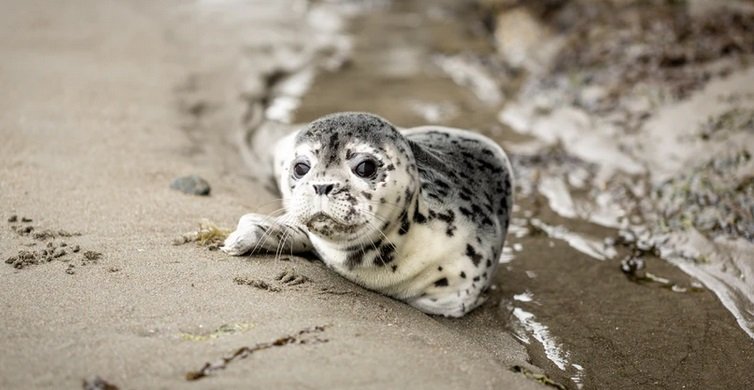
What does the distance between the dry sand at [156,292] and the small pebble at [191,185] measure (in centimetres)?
8

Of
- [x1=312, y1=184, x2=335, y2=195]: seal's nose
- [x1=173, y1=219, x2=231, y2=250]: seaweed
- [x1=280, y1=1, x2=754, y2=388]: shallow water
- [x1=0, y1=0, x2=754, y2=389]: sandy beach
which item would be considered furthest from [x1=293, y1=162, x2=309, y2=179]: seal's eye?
[x1=280, y1=1, x2=754, y2=388]: shallow water

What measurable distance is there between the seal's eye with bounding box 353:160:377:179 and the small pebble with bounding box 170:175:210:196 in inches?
63.8

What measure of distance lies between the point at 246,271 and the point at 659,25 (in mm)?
5559

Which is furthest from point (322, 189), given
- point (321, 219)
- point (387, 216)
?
point (387, 216)

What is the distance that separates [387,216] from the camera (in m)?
3.42

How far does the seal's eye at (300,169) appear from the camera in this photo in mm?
3428

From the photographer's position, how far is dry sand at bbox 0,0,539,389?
2740 mm

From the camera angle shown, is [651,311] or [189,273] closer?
[189,273]

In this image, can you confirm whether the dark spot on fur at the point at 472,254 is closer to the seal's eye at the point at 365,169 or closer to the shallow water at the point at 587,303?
the shallow water at the point at 587,303

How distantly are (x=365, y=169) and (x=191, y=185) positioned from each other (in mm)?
1690

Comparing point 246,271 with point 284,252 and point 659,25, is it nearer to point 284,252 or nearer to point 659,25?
point 284,252

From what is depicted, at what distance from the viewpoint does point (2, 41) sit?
7375 mm

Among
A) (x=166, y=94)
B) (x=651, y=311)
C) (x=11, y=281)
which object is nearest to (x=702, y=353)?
(x=651, y=311)

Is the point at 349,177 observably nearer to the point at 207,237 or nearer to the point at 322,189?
the point at 322,189
